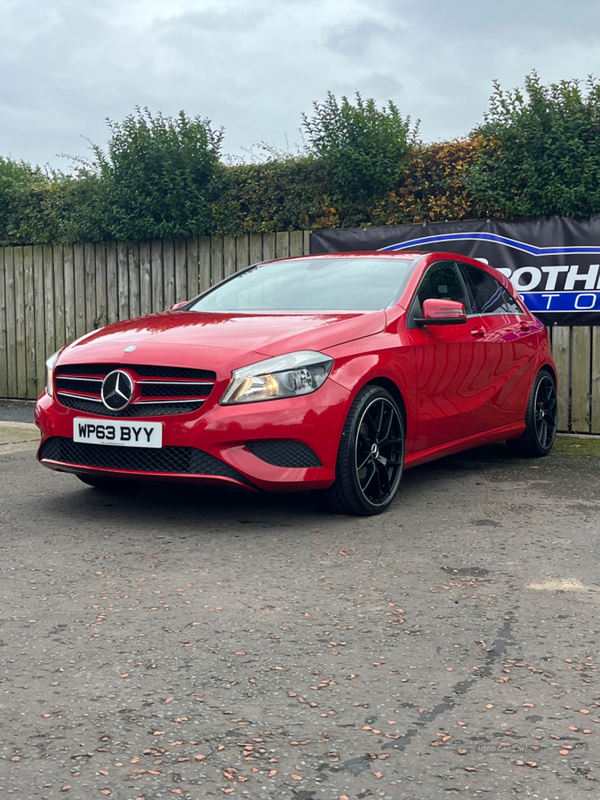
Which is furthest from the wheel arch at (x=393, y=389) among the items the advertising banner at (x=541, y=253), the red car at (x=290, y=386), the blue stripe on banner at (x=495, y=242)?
the blue stripe on banner at (x=495, y=242)

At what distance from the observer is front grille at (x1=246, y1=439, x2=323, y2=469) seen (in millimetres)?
4730

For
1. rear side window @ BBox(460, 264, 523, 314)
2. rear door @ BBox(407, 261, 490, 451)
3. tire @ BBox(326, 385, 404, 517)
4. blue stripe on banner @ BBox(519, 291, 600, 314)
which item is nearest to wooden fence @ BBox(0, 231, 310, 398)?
blue stripe on banner @ BBox(519, 291, 600, 314)

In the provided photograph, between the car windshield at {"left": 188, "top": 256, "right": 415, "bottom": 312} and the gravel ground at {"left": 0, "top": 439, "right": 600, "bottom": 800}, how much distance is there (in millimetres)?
1332

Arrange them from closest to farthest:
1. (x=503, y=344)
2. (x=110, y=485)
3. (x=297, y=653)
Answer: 1. (x=297, y=653)
2. (x=110, y=485)
3. (x=503, y=344)

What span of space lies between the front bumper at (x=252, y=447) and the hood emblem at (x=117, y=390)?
9 cm

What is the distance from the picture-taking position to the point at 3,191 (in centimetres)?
1202

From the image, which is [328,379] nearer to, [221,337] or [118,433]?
[221,337]

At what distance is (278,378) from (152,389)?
668mm

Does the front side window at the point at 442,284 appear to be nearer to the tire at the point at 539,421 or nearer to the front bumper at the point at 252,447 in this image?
the tire at the point at 539,421

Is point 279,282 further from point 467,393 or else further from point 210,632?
point 210,632

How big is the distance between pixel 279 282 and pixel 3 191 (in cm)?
703

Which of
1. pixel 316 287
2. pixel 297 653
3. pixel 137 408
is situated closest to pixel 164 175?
pixel 316 287

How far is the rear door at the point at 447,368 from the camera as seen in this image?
5727mm

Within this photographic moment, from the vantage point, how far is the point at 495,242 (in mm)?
8977
